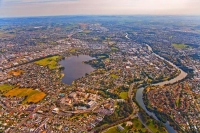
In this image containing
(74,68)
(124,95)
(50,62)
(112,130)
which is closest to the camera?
(112,130)

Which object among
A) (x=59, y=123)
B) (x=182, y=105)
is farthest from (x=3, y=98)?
(x=182, y=105)

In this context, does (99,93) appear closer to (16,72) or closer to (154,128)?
(154,128)

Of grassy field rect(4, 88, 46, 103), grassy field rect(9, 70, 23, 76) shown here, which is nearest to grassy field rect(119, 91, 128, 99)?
grassy field rect(4, 88, 46, 103)

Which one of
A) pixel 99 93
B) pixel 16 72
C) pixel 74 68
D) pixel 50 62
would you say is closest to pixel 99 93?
pixel 99 93

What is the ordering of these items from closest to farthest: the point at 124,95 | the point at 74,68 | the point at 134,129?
the point at 134,129 < the point at 124,95 < the point at 74,68

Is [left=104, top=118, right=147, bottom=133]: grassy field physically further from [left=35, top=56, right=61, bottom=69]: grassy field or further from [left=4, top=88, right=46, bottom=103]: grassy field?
[left=35, top=56, right=61, bottom=69]: grassy field

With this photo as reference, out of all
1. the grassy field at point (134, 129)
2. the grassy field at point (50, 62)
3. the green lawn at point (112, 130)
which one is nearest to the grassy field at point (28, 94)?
the green lawn at point (112, 130)
